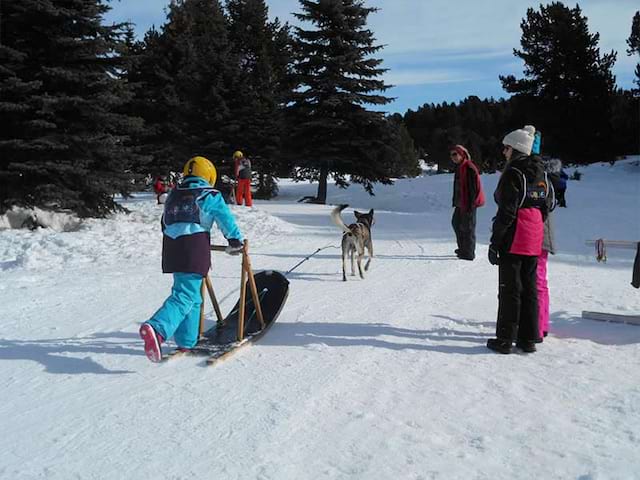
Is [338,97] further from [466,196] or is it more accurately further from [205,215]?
[205,215]

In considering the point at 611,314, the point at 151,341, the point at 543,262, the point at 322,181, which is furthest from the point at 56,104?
the point at 322,181

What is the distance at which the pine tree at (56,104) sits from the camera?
12.0m

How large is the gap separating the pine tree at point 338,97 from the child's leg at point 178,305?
18.1 meters

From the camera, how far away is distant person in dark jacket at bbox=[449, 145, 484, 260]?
8.40m

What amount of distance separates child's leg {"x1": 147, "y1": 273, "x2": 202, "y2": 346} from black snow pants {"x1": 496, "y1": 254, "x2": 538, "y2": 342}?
2664 millimetres

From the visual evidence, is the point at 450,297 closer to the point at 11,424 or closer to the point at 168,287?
the point at 168,287

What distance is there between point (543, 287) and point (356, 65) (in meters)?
18.9

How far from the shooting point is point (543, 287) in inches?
204

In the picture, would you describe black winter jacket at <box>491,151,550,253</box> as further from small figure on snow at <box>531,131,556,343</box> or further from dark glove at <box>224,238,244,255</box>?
dark glove at <box>224,238,244,255</box>

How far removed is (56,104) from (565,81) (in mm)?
25275

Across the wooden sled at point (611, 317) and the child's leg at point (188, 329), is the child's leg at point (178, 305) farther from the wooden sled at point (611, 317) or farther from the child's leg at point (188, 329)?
the wooden sled at point (611, 317)

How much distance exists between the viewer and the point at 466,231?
8.80 m

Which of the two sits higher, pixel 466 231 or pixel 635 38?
pixel 635 38

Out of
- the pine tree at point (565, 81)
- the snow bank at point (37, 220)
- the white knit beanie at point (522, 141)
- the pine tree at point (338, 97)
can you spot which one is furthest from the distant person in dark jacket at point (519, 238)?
the pine tree at point (565, 81)
